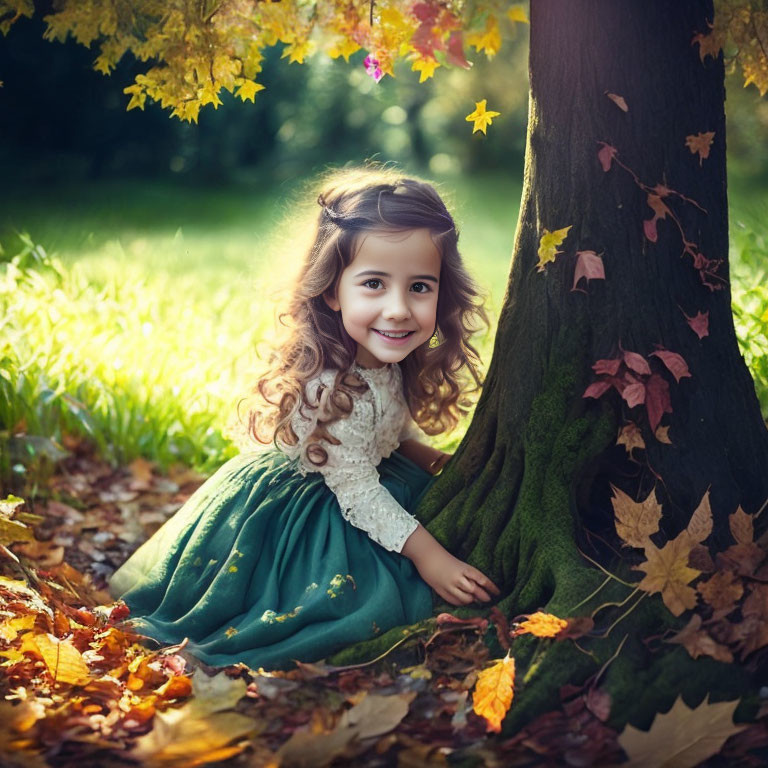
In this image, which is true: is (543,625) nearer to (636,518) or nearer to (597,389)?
(636,518)

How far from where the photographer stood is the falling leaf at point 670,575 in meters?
2.36

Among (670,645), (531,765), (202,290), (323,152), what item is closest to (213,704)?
(531,765)

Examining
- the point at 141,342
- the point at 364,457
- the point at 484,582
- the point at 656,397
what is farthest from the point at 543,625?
the point at 141,342

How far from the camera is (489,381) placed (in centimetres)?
284

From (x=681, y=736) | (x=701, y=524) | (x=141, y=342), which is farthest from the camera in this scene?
(x=141, y=342)

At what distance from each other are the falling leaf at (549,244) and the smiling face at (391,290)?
355 millimetres

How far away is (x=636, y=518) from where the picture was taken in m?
2.50

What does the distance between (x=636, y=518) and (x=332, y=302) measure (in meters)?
1.10

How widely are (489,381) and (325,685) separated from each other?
97cm

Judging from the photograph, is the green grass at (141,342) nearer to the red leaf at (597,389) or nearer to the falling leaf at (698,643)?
the red leaf at (597,389)

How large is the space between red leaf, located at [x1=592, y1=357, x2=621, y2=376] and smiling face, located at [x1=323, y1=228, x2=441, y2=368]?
1.78ft

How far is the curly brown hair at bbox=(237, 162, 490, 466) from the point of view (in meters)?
2.85

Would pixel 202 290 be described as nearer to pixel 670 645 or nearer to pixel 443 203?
pixel 443 203

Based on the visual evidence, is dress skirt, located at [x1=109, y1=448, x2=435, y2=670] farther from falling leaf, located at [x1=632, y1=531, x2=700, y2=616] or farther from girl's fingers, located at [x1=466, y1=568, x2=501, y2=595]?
falling leaf, located at [x1=632, y1=531, x2=700, y2=616]
